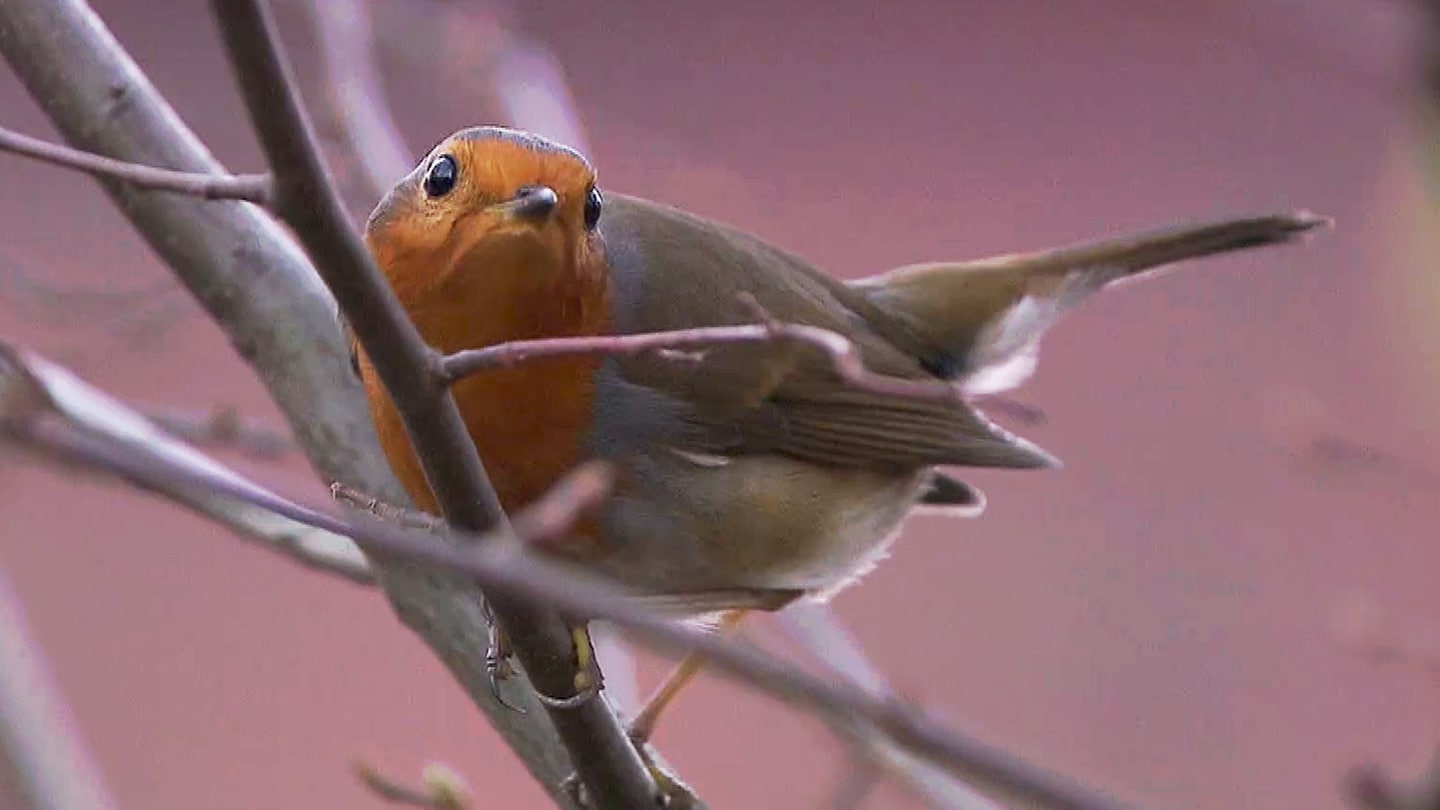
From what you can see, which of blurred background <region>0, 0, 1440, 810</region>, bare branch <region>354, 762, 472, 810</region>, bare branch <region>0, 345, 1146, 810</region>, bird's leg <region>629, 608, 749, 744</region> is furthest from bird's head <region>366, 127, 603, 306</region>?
blurred background <region>0, 0, 1440, 810</region>

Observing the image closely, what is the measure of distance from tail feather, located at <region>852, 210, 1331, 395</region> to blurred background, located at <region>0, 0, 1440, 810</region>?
1229 millimetres

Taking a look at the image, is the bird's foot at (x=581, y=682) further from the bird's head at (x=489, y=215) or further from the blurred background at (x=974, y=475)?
the blurred background at (x=974, y=475)

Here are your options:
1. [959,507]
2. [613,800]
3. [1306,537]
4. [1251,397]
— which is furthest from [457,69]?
[1306,537]

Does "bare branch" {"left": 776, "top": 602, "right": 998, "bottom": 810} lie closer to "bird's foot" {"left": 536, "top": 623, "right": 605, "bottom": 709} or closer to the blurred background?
"bird's foot" {"left": 536, "top": 623, "right": 605, "bottom": 709}

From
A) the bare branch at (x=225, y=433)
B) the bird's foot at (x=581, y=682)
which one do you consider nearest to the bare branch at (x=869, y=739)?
the bird's foot at (x=581, y=682)

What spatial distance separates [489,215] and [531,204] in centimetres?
8

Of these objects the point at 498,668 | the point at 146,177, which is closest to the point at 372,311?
the point at 146,177

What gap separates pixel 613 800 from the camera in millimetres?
1855

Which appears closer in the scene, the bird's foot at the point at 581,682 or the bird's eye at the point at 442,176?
the bird's foot at the point at 581,682

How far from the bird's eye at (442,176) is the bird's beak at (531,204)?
0.30 feet

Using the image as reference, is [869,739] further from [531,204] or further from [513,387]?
[531,204]

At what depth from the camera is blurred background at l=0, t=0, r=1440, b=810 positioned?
473cm

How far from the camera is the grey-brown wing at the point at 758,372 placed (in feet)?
8.39

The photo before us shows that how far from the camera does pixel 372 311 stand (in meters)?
1.27
